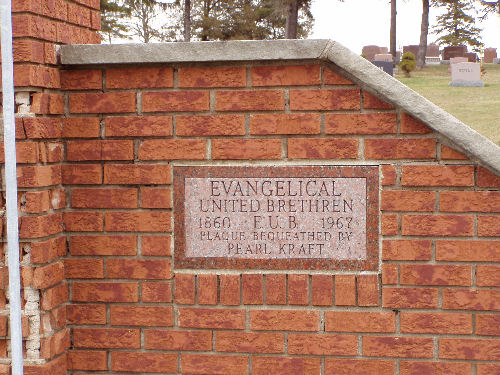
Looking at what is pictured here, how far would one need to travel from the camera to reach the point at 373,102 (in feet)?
8.87

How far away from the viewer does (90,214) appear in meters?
2.84

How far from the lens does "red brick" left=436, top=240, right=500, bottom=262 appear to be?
2684 mm

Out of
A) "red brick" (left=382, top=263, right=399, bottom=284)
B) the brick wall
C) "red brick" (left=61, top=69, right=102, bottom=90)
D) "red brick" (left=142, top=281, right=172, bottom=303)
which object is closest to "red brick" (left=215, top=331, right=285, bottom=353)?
the brick wall

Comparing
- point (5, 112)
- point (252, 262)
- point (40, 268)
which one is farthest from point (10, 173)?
point (252, 262)

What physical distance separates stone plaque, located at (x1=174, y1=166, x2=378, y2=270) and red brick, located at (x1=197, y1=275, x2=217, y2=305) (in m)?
0.05

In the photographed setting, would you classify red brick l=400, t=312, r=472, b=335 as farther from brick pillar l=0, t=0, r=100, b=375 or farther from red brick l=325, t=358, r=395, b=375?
brick pillar l=0, t=0, r=100, b=375

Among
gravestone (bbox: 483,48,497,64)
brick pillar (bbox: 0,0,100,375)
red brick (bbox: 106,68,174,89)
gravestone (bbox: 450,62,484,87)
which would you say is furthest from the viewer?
gravestone (bbox: 483,48,497,64)

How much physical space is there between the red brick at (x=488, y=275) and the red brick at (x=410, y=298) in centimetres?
19

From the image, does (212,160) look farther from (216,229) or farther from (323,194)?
(323,194)

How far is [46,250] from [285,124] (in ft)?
3.74

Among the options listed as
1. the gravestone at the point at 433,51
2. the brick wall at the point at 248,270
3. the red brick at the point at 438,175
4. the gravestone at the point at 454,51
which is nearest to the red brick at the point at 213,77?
the brick wall at the point at 248,270

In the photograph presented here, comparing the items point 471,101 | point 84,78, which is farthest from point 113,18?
point 84,78

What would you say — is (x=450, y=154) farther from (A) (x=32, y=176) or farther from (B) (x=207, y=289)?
(A) (x=32, y=176)

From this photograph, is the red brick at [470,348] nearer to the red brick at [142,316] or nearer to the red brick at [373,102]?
the red brick at [373,102]
